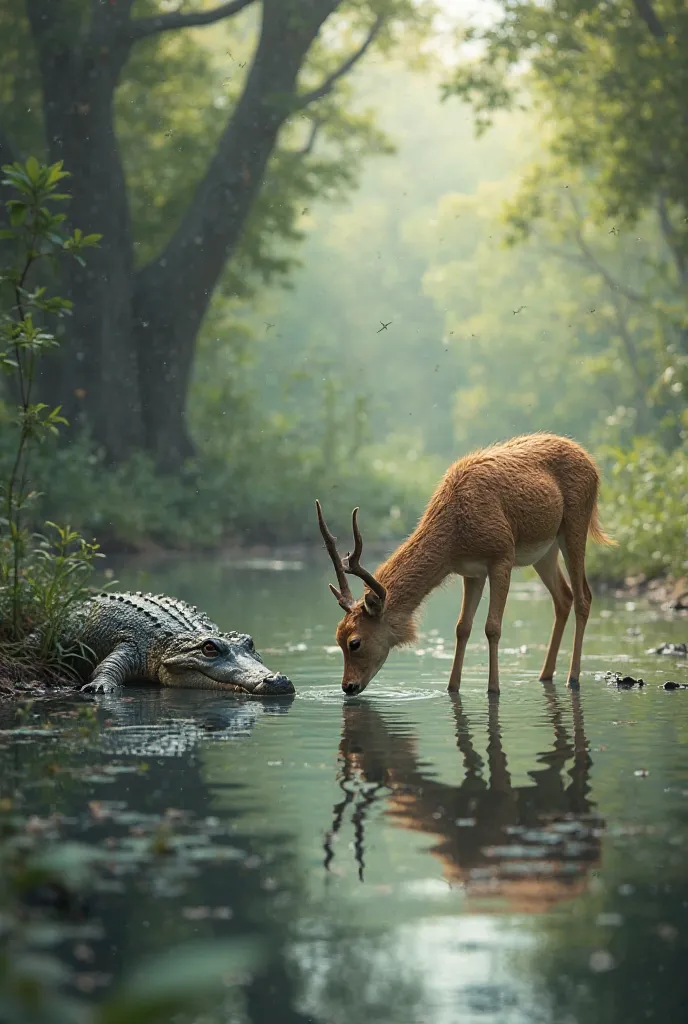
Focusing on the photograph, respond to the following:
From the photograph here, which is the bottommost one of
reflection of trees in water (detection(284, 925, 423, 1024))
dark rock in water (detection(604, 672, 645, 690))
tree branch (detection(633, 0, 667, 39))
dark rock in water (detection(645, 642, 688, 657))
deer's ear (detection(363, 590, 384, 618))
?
reflection of trees in water (detection(284, 925, 423, 1024))

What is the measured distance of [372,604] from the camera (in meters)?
10.5

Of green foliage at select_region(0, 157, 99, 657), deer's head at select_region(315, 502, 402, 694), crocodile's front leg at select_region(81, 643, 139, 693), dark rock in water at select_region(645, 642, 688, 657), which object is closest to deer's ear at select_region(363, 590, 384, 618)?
deer's head at select_region(315, 502, 402, 694)

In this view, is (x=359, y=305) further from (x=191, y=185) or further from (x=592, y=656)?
(x=592, y=656)

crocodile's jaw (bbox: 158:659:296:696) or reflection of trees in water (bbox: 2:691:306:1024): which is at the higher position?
crocodile's jaw (bbox: 158:659:296:696)

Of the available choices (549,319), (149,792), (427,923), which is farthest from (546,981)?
(549,319)

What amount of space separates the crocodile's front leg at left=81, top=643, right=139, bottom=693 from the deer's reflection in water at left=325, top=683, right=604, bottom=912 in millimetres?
2505

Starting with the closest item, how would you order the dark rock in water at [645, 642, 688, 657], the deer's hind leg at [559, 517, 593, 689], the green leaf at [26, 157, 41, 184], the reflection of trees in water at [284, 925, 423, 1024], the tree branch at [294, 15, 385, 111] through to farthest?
the reflection of trees in water at [284, 925, 423, 1024], the green leaf at [26, 157, 41, 184], the deer's hind leg at [559, 517, 593, 689], the dark rock in water at [645, 642, 688, 657], the tree branch at [294, 15, 385, 111]

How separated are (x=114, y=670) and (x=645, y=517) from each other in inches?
481

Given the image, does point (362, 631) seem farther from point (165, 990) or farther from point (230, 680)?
point (165, 990)

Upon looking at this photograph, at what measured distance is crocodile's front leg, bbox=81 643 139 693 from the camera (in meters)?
11.4

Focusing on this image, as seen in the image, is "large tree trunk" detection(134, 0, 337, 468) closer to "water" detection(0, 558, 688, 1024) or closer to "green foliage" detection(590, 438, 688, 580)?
"green foliage" detection(590, 438, 688, 580)

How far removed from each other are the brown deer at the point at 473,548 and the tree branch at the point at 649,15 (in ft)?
72.4

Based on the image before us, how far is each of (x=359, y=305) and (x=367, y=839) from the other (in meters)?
90.4

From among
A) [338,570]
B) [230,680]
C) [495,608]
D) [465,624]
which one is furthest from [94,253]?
[338,570]
